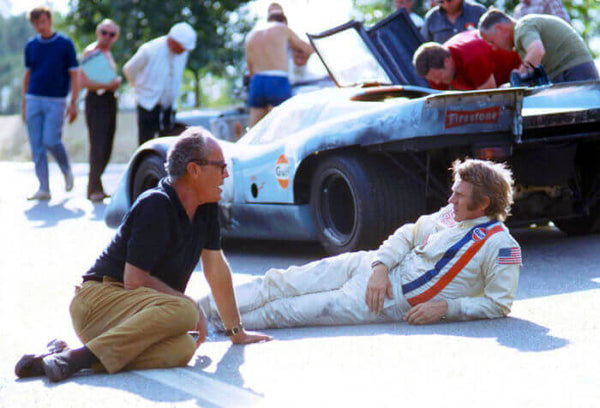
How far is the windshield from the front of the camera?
860cm

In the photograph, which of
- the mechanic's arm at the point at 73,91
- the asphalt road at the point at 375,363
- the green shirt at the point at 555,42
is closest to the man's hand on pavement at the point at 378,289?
the asphalt road at the point at 375,363

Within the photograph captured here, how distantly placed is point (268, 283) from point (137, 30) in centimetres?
2851

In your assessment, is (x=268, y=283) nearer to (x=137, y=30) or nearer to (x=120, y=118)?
(x=137, y=30)

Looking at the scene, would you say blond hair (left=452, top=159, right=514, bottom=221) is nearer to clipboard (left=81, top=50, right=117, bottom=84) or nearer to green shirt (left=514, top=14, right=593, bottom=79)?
green shirt (left=514, top=14, right=593, bottom=79)

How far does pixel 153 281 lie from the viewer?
173 inches

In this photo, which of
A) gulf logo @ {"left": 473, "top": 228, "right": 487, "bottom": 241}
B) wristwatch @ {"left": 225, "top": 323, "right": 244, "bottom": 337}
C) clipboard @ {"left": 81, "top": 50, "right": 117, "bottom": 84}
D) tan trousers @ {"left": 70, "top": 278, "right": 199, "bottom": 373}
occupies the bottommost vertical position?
clipboard @ {"left": 81, "top": 50, "right": 117, "bottom": 84}

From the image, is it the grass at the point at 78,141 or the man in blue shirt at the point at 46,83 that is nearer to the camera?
the man in blue shirt at the point at 46,83

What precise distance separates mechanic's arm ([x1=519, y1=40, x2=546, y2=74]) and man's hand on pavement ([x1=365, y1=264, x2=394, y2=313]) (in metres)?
3.42

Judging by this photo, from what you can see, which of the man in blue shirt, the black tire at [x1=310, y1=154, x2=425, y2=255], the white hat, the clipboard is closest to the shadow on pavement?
the man in blue shirt

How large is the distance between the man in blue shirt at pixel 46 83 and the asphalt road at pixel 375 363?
22.0ft

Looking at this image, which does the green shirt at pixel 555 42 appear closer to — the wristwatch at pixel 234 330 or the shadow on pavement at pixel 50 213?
the wristwatch at pixel 234 330

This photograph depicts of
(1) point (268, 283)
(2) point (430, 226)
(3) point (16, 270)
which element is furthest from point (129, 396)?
(3) point (16, 270)

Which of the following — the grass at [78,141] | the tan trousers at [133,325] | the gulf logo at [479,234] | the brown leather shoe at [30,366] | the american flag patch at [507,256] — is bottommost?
the grass at [78,141]

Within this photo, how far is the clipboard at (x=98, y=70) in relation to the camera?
12812 mm
